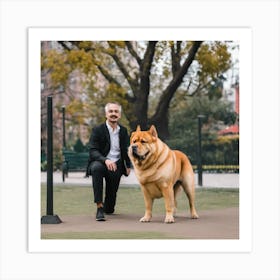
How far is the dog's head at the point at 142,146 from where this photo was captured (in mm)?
5980

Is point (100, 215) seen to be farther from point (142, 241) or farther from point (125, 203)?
point (125, 203)

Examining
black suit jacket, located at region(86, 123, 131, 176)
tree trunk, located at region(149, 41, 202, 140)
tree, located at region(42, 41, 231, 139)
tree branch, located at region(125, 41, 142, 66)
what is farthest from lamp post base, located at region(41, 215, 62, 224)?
tree branch, located at region(125, 41, 142, 66)

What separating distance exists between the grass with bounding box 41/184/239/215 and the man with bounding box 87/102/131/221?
1.65 ft

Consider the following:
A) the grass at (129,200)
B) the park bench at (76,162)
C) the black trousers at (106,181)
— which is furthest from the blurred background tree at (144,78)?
the black trousers at (106,181)

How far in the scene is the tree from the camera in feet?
35.0

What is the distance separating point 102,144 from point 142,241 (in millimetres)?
1352

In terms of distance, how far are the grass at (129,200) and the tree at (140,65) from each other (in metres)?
2.51

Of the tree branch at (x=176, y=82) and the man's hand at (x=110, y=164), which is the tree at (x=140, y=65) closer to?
the tree branch at (x=176, y=82)

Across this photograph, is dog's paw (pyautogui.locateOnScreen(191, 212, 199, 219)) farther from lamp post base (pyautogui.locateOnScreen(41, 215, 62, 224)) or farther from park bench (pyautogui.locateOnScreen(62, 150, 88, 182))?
park bench (pyautogui.locateOnScreen(62, 150, 88, 182))

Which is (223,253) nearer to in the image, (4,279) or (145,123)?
(4,279)

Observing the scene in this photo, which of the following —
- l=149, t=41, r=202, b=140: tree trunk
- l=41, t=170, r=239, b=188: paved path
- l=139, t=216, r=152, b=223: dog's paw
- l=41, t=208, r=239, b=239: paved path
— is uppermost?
l=149, t=41, r=202, b=140: tree trunk

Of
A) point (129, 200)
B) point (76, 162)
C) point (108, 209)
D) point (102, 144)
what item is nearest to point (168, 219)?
point (108, 209)

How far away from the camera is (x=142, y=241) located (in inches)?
A: 218
